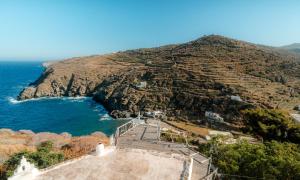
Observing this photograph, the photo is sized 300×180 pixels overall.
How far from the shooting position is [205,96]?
84875 millimetres

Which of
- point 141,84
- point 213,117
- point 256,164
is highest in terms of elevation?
point 256,164

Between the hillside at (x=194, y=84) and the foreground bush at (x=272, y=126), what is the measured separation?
1955 centimetres

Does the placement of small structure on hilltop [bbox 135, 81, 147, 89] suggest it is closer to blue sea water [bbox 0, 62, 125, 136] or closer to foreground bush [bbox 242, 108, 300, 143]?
blue sea water [bbox 0, 62, 125, 136]

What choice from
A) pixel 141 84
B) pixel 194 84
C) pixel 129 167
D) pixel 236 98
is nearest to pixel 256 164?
pixel 129 167

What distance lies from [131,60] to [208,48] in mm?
42592

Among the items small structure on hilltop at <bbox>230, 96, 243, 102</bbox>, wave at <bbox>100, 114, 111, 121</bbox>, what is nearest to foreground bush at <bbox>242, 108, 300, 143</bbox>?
small structure on hilltop at <bbox>230, 96, 243, 102</bbox>

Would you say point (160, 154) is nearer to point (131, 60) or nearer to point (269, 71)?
point (269, 71)

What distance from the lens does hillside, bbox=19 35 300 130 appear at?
81188 millimetres

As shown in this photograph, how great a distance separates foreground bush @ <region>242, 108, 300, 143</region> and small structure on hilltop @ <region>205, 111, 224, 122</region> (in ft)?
69.0

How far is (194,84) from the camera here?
307ft

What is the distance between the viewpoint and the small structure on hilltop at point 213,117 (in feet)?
242

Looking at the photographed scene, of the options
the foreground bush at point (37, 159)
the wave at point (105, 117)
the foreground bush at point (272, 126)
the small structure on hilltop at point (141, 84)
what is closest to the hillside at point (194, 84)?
the small structure on hilltop at point (141, 84)

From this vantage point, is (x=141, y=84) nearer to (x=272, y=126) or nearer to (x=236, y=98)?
(x=236, y=98)

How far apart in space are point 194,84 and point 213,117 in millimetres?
20155
